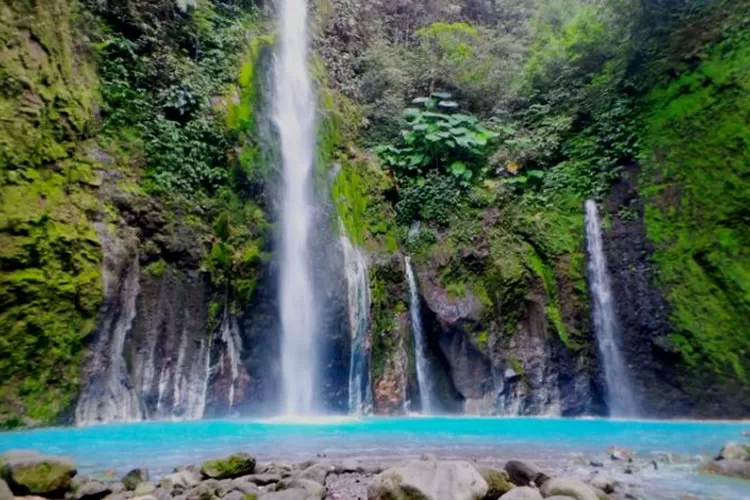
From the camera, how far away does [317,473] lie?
5.64 metres

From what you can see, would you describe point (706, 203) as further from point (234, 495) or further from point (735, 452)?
point (234, 495)

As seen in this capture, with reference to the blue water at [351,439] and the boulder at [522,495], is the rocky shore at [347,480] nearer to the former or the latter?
the boulder at [522,495]

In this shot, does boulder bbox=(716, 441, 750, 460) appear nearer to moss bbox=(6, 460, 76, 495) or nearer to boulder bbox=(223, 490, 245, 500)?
boulder bbox=(223, 490, 245, 500)

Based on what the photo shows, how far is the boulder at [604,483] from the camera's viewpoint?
525 cm

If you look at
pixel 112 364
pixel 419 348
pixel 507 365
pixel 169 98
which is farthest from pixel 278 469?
pixel 169 98

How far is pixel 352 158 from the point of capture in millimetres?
17078

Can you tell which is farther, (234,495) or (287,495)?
(234,495)

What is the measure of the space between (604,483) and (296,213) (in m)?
10.9

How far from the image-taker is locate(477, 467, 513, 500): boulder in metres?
4.58

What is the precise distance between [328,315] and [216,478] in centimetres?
823

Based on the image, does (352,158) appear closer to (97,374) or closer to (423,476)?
(97,374)

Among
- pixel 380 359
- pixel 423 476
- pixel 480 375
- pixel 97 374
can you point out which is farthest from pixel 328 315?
pixel 423 476

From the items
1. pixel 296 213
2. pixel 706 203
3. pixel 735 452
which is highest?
pixel 296 213

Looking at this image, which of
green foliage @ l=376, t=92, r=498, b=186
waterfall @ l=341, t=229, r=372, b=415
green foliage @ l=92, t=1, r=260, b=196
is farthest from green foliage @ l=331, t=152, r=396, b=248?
green foliage @ l=92, t=1, r=260, b=196
